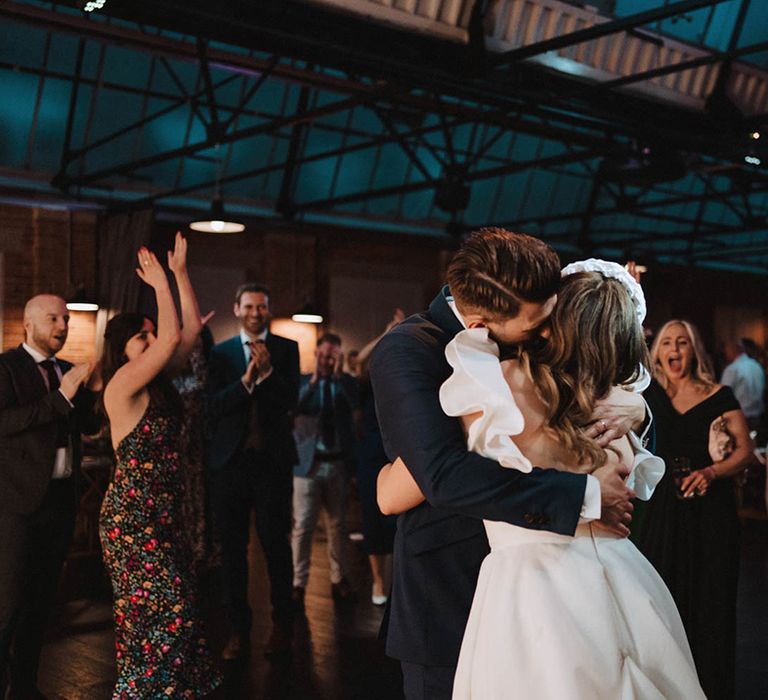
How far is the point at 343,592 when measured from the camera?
21.0 feet

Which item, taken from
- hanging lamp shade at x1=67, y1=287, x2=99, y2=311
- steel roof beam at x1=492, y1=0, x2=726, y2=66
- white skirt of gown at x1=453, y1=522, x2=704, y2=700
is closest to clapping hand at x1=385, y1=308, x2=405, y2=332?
white skirt of gown at x1=453, y1=522, x2=704, y2=700

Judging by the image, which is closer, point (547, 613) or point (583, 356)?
point (547, 613)

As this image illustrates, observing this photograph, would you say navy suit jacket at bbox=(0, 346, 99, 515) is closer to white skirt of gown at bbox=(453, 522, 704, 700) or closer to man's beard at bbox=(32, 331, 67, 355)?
man's beard at bbox=(32, 331, 67, 355)

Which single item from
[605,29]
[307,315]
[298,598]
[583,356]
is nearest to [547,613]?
[583,356]

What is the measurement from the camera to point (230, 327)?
13680mm

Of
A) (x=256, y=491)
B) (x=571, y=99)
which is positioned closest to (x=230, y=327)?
(x=571, y=99)

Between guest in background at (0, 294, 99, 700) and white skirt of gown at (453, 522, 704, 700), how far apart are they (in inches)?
105

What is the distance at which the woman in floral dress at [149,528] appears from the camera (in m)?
4.00

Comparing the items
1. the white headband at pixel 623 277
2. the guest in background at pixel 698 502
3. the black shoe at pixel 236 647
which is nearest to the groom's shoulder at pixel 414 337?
the white headband at pixel 623 277

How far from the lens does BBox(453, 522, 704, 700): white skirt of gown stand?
1908 mm

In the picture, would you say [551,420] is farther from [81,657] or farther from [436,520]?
[81,657]

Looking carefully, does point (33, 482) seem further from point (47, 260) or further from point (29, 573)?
point (47, 260)

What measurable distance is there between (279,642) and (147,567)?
135 centimetres

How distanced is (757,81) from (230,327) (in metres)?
7.29
